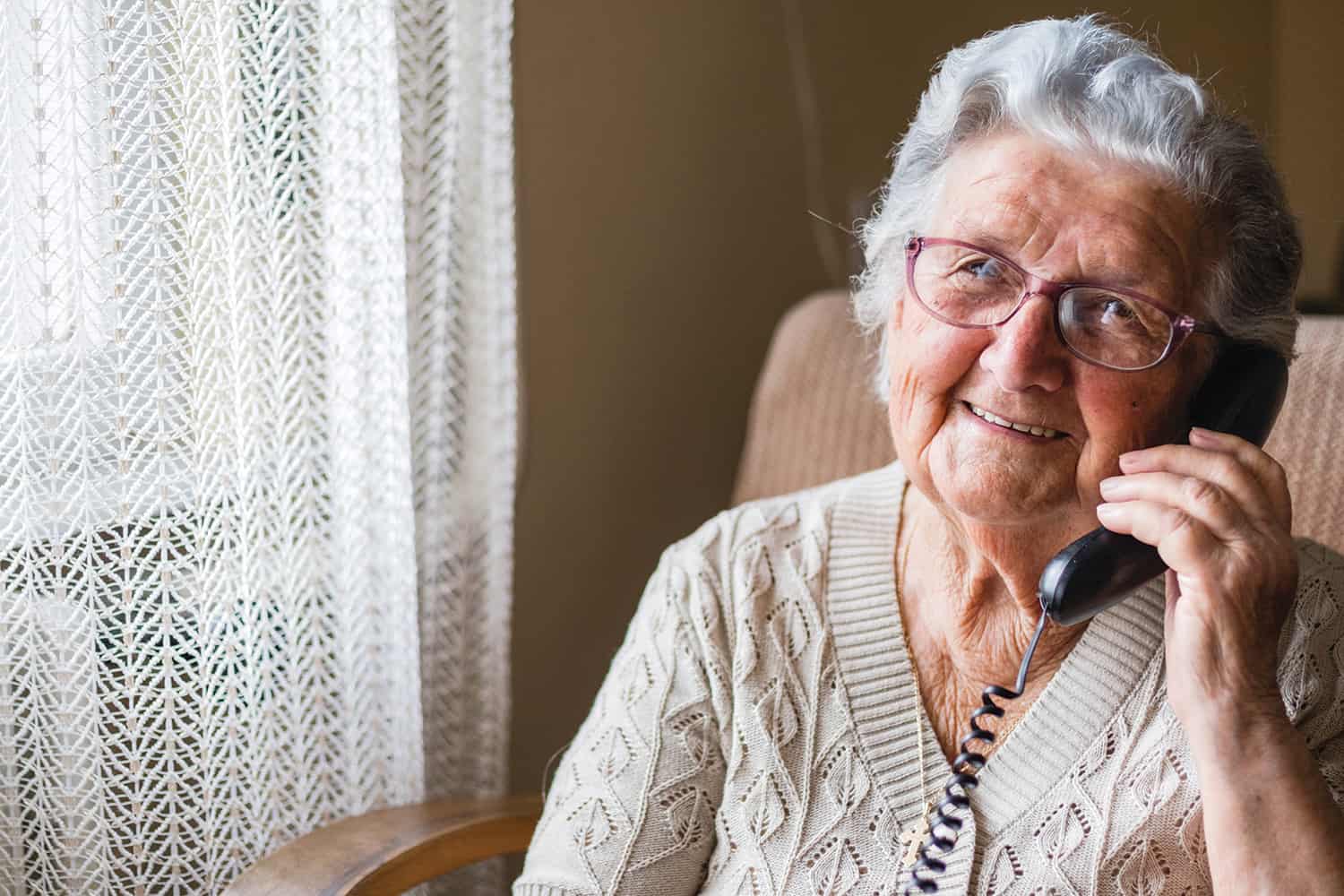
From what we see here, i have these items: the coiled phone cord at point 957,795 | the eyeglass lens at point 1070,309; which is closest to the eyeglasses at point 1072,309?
the eyeglass lens at point 1070,309

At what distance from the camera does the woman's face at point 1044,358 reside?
1.18m

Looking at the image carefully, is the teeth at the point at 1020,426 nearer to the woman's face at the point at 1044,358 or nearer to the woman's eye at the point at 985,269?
the woman's face at the point at 1044,358

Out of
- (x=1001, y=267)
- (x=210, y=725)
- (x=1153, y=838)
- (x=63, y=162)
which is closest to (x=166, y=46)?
(x=63, y=162)

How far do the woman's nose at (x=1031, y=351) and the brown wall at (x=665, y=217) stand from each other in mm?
894

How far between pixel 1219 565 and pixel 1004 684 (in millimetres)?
300

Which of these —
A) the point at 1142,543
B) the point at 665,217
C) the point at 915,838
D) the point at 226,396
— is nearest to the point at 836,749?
the point at 915,838

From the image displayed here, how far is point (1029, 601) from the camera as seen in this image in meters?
1.32

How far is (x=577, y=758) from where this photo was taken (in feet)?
4.58

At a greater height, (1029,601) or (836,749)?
(1029,601)

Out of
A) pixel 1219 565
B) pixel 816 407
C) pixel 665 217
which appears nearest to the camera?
pixel 1219 565

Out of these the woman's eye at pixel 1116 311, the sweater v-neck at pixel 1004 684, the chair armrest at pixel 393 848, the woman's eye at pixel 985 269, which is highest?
the woman's eye at pixel 985 269

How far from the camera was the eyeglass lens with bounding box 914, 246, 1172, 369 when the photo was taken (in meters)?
1.19

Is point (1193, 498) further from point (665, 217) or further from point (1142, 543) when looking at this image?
point (665, 217)

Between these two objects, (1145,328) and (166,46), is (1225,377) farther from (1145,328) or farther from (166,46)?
(166,46)
